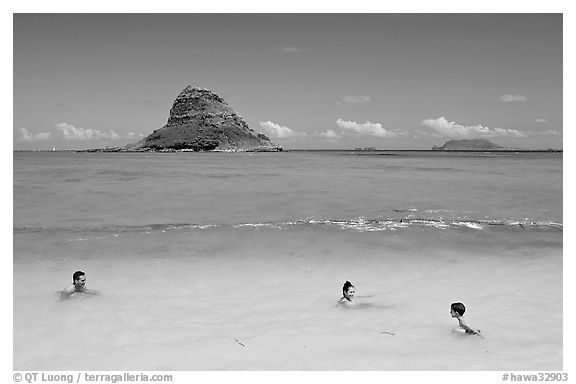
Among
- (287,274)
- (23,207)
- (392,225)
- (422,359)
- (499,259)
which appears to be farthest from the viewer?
(23,207)

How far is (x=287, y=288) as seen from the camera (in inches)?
291

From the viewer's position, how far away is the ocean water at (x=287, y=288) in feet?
16.8

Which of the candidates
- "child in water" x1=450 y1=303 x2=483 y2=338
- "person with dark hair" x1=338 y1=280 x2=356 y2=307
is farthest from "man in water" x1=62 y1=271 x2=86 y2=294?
"child in water" x1=450 y1=303 x2=483 y2=338

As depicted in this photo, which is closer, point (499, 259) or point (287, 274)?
point (287, 274)

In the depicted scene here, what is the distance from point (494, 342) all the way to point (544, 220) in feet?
31.9

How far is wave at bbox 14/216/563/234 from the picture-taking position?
39.9 feet

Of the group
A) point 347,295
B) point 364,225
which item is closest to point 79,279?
point 347,295

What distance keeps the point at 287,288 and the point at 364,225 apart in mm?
5748

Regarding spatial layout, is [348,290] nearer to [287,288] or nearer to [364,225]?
[287,288]

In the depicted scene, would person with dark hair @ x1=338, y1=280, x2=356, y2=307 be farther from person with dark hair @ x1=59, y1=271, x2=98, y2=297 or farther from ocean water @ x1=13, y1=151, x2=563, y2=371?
person with dark hair @ x1=59, y1=271, x2=98, y2=297

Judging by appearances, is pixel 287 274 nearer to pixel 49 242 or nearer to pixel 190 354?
pixel 190 354

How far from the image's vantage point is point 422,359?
196 inches

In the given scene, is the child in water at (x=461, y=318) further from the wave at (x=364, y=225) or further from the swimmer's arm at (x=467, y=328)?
the wave at (x=364, y=225)
